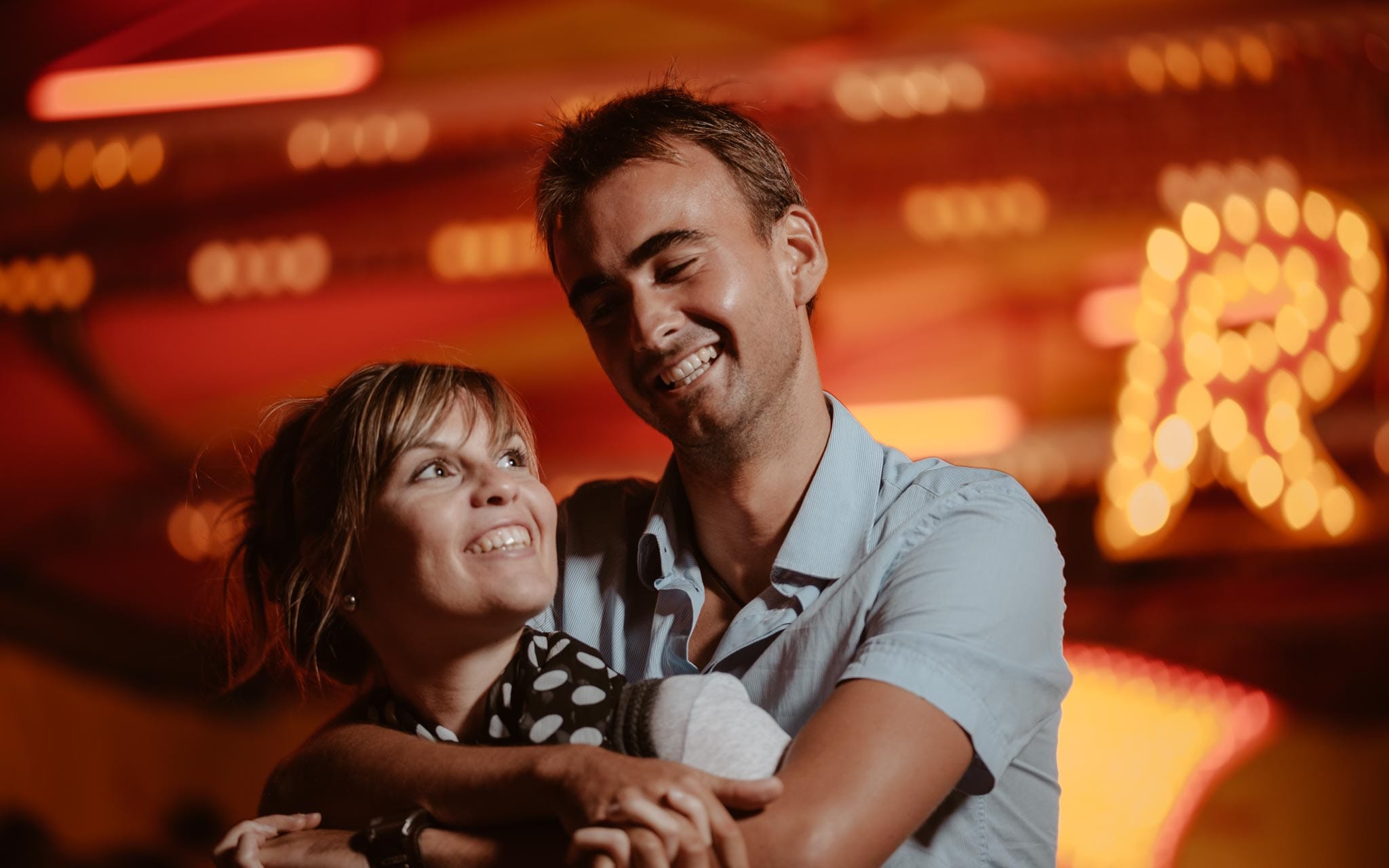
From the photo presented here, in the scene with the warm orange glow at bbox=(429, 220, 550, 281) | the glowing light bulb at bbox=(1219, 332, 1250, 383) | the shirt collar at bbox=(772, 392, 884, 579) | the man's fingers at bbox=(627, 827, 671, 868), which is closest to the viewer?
the man's fingers at bbox=(627, 827, 671, 868)

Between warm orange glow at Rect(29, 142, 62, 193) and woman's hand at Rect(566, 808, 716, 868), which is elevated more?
warm orange glow at Rect(29, 142, 62, 193)

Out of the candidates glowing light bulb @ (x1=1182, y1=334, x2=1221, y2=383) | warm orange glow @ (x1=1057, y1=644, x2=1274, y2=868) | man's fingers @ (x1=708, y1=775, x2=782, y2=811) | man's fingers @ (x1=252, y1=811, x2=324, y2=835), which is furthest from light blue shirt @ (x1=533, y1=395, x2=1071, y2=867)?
glowing light bulb @ (x1=1182, y1=334, x2=1221, y2=383)

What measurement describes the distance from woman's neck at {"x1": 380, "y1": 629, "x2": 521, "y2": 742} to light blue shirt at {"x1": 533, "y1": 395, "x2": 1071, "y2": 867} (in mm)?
205

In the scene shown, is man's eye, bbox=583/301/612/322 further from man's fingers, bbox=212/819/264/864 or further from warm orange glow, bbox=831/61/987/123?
warm orange glow, bbox=831/61/987/123

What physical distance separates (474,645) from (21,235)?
389 cm

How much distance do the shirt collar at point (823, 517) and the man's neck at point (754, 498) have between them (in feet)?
0.09

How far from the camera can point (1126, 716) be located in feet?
12.8

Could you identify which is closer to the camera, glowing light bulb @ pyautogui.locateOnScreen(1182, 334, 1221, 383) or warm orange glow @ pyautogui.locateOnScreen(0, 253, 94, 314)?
glowing light bulb @ pyautogui.locateOnScreen(1182, 334, 1221, 383)

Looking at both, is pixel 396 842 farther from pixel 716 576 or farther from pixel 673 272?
pixel 673 272

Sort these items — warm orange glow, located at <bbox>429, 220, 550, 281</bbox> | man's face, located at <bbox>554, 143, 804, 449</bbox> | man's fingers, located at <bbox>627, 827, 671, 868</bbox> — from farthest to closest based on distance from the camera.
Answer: warm orange glow, located at <bbox>429, 220, 550, 281</bbox>, man's face, located at <bbox>554, 143, 804, 449</bbox>, man's fingers, located at <bbox>627, 827, 671, 868</bbox>

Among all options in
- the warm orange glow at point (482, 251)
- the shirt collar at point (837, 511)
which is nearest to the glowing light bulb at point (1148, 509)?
the warm orange glow at point (482, 251)

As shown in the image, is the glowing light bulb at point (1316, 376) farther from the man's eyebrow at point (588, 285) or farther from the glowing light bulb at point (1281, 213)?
the man's eyebrow at point (588, 285)

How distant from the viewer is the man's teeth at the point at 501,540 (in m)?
→ 1.25

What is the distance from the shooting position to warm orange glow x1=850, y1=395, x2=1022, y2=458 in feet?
13.9
